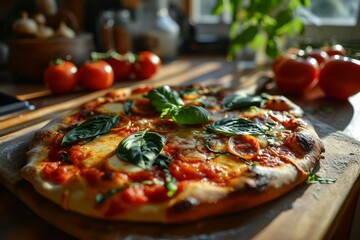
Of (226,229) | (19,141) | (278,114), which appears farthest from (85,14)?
(226,229)

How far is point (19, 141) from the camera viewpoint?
1.11 meters

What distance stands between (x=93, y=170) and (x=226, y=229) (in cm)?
34

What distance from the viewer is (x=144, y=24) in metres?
2.19

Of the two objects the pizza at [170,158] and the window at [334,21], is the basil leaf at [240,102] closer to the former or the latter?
the pizza at [170,158]

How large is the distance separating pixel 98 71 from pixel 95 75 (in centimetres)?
2

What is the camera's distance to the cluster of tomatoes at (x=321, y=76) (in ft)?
4.76

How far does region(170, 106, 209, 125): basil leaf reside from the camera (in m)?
1.09

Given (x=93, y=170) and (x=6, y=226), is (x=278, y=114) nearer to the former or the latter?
(x=93, y=170)

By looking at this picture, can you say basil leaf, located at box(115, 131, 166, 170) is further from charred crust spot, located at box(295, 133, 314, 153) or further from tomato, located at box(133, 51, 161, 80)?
tomato, located at box(133, 51, 161, 80)

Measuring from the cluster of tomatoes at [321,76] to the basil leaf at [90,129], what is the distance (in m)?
0.85

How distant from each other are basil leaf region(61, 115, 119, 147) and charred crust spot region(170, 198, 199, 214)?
397 mm

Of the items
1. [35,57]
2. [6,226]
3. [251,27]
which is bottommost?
[6,226]

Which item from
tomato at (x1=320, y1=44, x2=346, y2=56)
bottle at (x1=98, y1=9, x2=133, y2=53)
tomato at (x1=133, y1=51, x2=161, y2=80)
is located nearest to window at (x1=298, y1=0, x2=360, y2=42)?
tomato at (x1=320, y1=44, x2=346, y2=56)

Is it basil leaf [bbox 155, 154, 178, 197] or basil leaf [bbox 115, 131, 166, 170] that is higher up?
basil leaf [bbox 115, 131, 166, 170]
